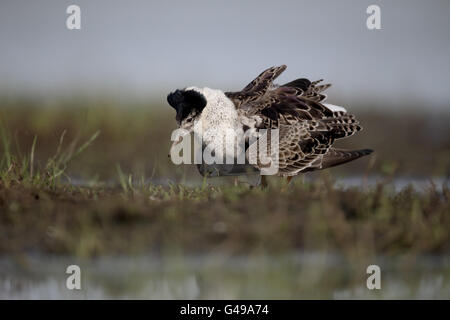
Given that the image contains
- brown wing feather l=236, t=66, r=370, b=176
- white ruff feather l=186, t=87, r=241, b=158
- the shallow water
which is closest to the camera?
the shallow water

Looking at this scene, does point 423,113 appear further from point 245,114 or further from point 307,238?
point 307,238

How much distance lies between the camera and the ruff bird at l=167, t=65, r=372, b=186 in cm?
745

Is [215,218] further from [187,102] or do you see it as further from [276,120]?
[276,120]

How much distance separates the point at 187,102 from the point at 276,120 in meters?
1.09

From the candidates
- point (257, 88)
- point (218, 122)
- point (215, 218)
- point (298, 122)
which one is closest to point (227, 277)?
point (215, 218)

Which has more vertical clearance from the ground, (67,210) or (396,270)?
(67,210)

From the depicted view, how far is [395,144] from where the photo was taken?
38.1ft

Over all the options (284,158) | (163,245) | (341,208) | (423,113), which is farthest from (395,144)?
(163,245)

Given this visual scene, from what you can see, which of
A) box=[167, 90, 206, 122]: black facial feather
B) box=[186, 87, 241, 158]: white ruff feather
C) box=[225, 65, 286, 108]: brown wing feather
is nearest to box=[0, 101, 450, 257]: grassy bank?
box=[186, 87, 241, 158]: white ruff feather

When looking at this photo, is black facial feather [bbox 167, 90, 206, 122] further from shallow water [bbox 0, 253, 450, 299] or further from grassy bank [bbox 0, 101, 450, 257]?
shallow water [bbox 0, 253, 450, 299]

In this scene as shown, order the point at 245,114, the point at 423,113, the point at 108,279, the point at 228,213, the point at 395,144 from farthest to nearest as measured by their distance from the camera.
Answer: the point at 423,113 → the point at 395,144 → the point at 245,114 → the point at 228,213 → the point at 108,279

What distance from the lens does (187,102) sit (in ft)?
24.4

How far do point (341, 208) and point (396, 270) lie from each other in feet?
2.87

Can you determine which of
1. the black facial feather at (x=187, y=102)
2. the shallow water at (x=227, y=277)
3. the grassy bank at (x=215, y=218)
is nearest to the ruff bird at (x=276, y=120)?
the black facial feather at (x=187, y=102)
